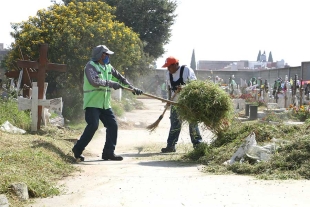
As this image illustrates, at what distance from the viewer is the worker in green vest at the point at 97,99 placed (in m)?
9.50

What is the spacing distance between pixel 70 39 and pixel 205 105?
991 cm

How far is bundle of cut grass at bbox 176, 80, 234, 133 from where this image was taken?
31.1 ft

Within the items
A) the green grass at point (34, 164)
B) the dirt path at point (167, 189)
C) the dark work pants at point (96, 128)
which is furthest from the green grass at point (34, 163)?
the dark work pants at point (96, 128)

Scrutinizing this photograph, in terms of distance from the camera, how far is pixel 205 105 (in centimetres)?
945

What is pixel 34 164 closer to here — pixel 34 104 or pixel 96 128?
pixel 96 128

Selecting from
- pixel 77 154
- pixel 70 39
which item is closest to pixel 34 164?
pixel 77 154

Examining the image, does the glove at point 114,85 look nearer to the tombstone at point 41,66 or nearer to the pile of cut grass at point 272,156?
the pile of cut grass at point 272,156

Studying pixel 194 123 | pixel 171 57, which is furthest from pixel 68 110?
pixel 194 123

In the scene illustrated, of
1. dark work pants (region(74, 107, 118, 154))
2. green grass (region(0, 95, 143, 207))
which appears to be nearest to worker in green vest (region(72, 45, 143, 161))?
dark work pants (region(74, 107, 118, 154))

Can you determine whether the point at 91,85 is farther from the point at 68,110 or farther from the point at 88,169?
the point at 68,110

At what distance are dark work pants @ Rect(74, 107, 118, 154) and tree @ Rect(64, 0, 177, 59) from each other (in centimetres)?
2492

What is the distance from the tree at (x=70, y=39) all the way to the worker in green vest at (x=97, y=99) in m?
8.88

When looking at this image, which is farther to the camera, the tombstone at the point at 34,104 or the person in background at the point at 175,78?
the tombstone at the point at 34,104

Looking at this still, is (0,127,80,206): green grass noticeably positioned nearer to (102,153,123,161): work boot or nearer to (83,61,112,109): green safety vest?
(102,153,123,161): work boot
